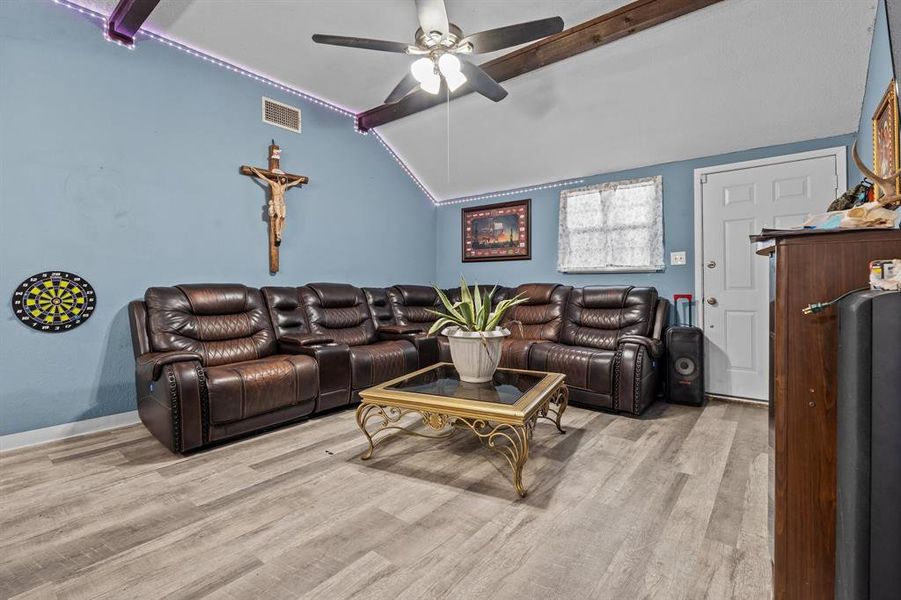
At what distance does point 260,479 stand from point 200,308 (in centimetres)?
164

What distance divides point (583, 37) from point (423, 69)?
1.34 metres

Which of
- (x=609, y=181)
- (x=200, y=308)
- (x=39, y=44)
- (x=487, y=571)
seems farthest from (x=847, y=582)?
(x=39, y=44)

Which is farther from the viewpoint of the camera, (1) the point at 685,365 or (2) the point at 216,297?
(1) the point at 685,365

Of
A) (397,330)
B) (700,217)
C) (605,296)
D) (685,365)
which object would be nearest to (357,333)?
(397,330)

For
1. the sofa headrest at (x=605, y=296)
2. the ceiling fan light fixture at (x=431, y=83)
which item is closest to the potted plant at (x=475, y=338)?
the ceiling fan light fixture at (x=431, y=83)

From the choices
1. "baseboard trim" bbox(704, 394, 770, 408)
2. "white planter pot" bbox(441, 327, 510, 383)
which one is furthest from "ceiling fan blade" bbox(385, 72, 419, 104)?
"baseboard trim" bbox(704, 394, 770, 408)

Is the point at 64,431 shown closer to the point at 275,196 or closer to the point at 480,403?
the point at 275,196

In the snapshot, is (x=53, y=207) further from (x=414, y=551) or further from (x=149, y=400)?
(x=414, y=551)

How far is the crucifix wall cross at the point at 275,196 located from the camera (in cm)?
393

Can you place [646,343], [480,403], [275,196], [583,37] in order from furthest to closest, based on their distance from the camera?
[275,196]
[646,343]
[583,37]
[480,403]

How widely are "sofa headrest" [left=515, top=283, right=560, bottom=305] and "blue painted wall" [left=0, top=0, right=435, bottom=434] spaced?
2340mm

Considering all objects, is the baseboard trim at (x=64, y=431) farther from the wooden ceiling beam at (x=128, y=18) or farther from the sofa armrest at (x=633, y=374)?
the sofa armrest at (x=633, y=374)

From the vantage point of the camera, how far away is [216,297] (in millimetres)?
3355

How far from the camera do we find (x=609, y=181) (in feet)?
14.8
